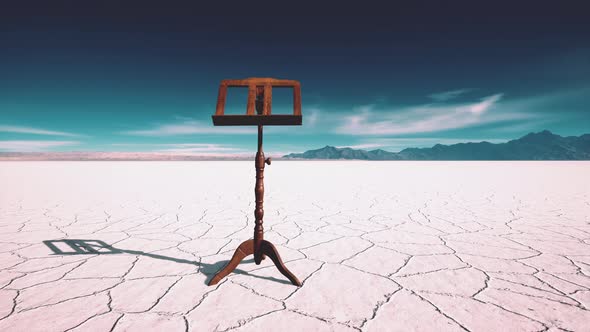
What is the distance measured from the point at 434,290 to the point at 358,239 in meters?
1.12

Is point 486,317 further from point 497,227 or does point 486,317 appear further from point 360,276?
point 497,227

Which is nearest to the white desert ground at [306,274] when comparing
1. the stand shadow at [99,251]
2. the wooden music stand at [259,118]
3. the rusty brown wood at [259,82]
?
the stand shadow at [99,251]

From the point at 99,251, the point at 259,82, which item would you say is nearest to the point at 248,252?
the point at 259,82

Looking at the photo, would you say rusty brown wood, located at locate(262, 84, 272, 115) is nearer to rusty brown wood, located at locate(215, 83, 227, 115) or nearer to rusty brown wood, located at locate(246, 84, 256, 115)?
rusty brown wood, located at locate(246, 84, 256, 115)

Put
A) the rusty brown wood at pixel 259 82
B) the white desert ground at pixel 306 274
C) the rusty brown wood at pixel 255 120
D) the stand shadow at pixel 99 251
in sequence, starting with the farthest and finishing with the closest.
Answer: the stand shadow at pixel 99 251 → the rusty brown wood at pixel 259 82 → the rusty brown wood at pixel 255 120 → the white desert ground at pixel 306 274

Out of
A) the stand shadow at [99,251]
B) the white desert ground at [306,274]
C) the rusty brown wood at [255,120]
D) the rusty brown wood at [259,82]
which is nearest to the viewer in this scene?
the white desert ground at [306,274]

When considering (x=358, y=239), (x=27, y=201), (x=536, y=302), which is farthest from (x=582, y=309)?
(x=27, y=201)

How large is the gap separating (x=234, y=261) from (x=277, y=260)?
301 mm

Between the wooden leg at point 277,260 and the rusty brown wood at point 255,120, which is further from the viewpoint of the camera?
the wooden leg at point 277,260

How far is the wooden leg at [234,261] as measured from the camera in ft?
5.88

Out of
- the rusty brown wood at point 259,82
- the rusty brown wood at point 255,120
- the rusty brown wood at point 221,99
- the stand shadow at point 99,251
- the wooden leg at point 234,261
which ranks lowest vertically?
the stand shadow at point 99,251

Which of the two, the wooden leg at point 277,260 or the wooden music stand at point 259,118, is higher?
the wooden music stand at point 259,118

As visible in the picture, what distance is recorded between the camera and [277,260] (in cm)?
180

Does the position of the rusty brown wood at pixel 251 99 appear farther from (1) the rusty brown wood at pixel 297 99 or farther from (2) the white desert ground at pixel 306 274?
(2) the white desert ground at pixel 306 274
